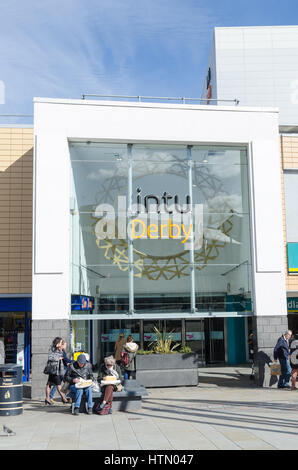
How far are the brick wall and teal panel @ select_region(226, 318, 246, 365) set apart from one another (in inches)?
323

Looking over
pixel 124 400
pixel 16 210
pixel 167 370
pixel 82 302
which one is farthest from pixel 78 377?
pixel 16 210

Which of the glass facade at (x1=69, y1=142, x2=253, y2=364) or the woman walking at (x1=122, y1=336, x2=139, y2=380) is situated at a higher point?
the glass facade at (x1=69, y1=142, x2=253, y2=364)

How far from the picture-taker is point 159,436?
8.71m

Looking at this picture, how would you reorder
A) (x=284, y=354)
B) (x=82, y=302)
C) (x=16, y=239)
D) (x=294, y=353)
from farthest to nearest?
1. (x=16, y=239)
2. (x=82, y=302)
3. (x=294, y=353)
4. (x=284, y=354)

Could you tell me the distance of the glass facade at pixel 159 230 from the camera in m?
15.3

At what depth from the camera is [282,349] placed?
14.1 metres

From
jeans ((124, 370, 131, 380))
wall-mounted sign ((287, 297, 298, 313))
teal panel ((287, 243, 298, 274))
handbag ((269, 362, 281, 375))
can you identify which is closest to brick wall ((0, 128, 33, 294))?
jeans ((124, 370, 131, 380))

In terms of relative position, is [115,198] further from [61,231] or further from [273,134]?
[273,134]

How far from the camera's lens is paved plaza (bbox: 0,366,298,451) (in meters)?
8.19

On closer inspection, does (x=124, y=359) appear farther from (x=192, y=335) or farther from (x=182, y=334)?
(x=192, y=335)

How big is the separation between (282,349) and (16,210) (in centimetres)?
920

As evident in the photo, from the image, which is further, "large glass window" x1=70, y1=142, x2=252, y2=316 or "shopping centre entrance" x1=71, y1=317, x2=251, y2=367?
"shopping centre entrance" x1=71, y1=317, x2=251, y2=367

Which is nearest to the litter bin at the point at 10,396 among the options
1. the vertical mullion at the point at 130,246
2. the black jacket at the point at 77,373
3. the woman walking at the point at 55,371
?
the black jacket at the point at 77,373

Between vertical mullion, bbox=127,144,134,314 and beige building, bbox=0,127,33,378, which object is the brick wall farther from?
vertical mullion, bbox=127,144,134,314
